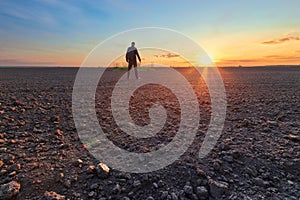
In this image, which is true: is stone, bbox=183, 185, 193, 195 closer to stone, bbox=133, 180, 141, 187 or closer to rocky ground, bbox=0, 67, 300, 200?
rocky ground, bbox=0, 67, 300, 200

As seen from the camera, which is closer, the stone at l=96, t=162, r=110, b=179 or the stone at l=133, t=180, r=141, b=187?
the stone at l=133, t=180, r=141, b=187

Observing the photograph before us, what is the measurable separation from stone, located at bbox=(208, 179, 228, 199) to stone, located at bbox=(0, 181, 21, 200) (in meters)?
1.70

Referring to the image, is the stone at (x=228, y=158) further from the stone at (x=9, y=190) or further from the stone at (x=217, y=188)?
the stone at (x=9, y=190)

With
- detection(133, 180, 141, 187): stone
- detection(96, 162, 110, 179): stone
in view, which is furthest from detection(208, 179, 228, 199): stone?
detection(96, 162, 110, 179): stone

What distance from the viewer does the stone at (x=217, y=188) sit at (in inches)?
73.7

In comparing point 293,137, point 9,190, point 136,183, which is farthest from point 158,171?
point 293,137

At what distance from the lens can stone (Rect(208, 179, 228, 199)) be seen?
Answer: 6.15 ft

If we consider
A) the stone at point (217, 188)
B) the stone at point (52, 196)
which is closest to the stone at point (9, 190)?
the stone at point (52, 196)

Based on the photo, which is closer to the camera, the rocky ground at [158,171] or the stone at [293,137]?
the rocky ground at [158,171]

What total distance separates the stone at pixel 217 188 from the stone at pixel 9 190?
1698 mm

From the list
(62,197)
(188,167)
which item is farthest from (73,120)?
(188,167)

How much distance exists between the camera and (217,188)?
1911 mm

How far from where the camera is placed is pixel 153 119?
13.2 feet

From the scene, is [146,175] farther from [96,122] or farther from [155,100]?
[155,100]
